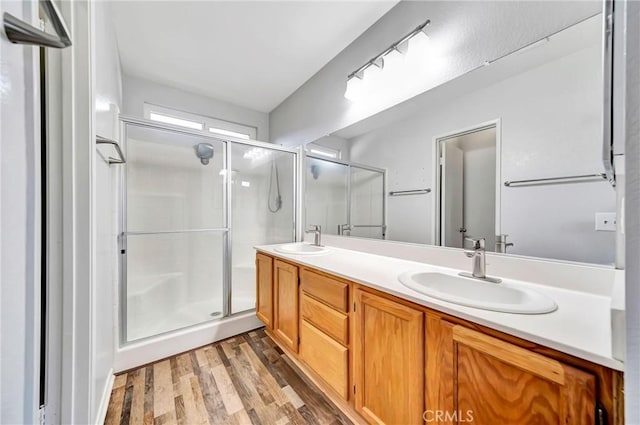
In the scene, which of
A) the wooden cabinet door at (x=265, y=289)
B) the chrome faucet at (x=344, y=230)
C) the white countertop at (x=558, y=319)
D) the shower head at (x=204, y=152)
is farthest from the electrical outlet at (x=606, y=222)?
the shower head at (x=204, y=152)

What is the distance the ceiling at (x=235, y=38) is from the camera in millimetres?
1586

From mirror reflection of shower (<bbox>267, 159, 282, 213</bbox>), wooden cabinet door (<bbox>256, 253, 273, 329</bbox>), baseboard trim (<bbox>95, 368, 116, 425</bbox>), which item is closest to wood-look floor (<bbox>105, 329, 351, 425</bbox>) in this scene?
baseboard trim (<bbox>95, 368, 116, 425</bbox>)

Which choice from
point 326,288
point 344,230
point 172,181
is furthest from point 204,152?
point 326,288

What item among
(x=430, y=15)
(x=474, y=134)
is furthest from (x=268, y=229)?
(x=430, y=15)

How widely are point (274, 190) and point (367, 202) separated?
1.27 m

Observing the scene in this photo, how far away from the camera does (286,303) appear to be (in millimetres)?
1631

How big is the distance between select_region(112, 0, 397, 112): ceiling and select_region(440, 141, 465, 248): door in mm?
1132

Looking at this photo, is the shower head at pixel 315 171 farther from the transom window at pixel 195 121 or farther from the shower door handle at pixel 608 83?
the shower door handle at pixel 608 83

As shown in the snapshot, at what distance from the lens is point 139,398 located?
54.8 inches

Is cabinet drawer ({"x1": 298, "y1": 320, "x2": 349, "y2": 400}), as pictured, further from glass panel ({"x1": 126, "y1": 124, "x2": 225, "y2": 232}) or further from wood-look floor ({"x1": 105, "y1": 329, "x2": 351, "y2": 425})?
glass panel ({"x1": 126, "y1": 124, "x2": 225, "y2": 232})

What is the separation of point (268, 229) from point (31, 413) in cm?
212

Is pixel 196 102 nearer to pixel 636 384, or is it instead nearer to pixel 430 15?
pixel 430 15

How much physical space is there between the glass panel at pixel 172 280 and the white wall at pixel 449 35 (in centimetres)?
167

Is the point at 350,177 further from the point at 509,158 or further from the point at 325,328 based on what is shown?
the point at 325,328
